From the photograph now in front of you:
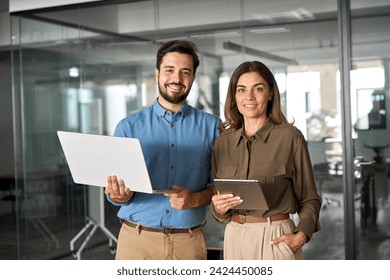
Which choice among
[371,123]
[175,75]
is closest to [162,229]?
[175,75]

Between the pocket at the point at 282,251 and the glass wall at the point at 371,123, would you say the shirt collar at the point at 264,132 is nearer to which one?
the pocket at the point at 282,251

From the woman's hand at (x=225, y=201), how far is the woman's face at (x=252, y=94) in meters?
0.36

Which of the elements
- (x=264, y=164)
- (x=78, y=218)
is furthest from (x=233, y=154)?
(x=78, y=218)

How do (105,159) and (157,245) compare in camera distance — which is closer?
(105,159)

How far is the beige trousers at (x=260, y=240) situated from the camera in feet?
8.87

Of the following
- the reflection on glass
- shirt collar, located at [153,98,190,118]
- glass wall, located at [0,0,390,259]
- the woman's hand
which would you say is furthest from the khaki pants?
the reflection on glass

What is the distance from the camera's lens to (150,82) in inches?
217

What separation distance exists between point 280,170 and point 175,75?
64 centimetres

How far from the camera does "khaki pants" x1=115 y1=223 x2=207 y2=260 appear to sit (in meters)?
2.99

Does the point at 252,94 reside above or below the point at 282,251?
above

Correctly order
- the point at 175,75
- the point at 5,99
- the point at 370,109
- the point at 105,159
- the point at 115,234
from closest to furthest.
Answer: the point at 105,159 < the point at 175,75 < the point at 370,109 < the point at 115,234 < the point at 5,99

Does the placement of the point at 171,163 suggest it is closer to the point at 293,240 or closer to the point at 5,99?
the point at 293,240

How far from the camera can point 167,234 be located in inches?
118

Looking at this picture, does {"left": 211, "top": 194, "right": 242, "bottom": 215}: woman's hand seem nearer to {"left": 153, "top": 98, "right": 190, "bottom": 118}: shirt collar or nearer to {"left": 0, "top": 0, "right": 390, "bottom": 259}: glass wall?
{"left": 153, "top": 98, "right": 190, "bottom": 118}: shirt collar
